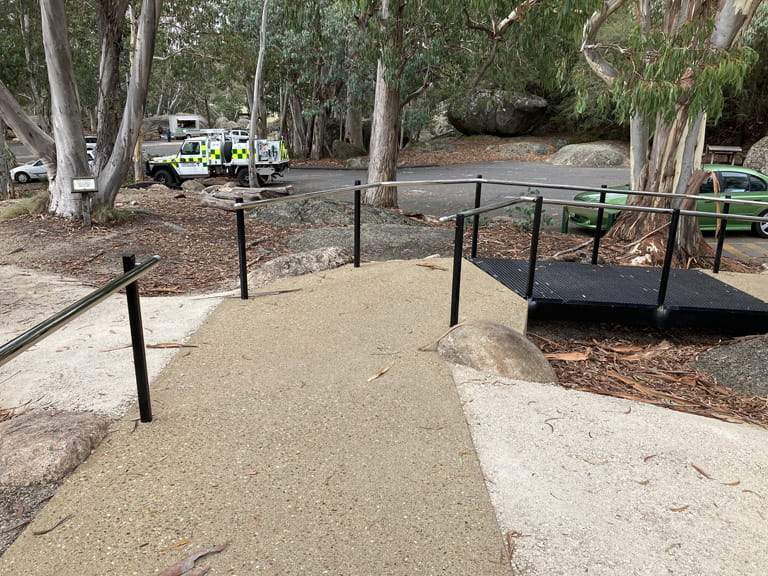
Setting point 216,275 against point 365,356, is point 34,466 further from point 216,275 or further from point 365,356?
point 216,275

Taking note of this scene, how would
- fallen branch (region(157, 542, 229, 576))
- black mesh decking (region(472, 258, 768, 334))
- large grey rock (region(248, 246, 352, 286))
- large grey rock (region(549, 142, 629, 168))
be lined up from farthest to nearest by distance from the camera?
large grey rock (region(549, 142, 629, 168)) → large grey rock (region(248, 246, 352, 286)) → black mesh decking (region(472, 258, 768, 334)) → fallen branch (region(157, 542, 229, 576))

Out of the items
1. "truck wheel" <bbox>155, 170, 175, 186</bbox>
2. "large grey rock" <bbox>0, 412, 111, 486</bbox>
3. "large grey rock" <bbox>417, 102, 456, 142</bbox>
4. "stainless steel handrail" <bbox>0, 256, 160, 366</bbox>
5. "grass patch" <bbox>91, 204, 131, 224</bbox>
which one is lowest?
"truck wheel" <bbox>155, 170, 175, 186</bbox>

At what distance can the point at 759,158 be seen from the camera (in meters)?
25.1

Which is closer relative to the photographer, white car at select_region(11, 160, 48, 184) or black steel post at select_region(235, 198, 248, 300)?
black steel post at select_region(235, 198, 248, 300)

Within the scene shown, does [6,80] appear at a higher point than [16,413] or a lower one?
higher

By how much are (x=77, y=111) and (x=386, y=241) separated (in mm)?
5968

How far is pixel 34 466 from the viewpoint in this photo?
9.52 feet

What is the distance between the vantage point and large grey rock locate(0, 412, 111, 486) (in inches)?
113

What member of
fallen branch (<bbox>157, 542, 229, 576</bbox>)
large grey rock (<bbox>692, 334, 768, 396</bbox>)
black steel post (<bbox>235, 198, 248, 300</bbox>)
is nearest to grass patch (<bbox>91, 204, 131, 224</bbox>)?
black steel post (<bbox>235, 198, 248, 300</bbox>)

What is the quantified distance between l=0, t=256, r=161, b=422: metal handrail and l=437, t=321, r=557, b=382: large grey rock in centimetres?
207

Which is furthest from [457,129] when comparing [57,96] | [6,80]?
[57,96]

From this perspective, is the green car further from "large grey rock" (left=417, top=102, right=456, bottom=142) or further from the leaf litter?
"large grey rock" (left=417, top=102, right=456, bottom=142)

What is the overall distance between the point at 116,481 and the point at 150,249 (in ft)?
23.7

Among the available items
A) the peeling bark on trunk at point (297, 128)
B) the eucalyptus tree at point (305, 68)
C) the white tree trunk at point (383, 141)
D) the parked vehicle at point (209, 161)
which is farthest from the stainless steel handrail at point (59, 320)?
the peeling bark on trunk at point (297, 128)
